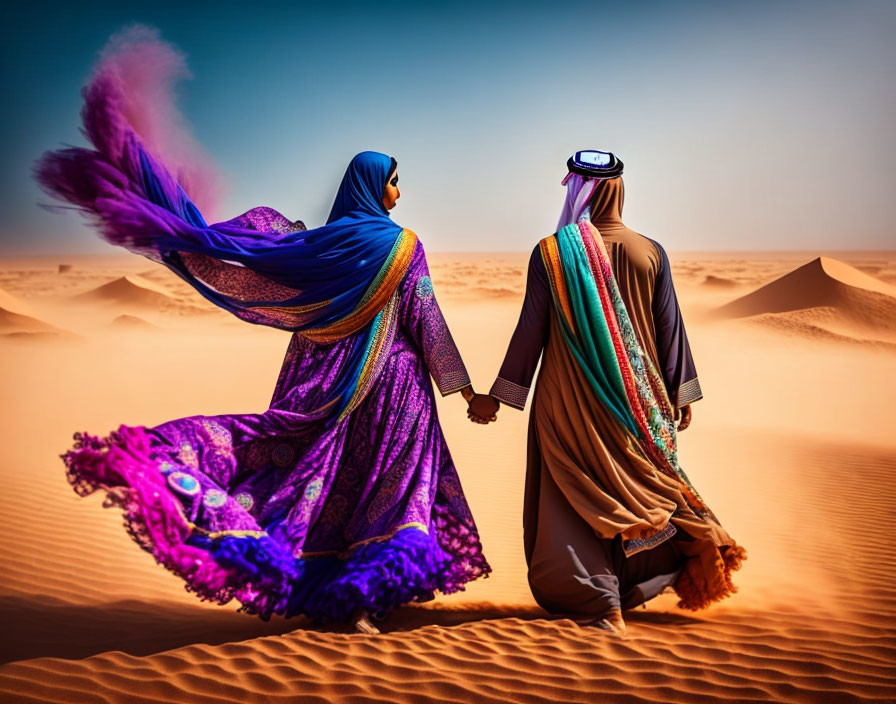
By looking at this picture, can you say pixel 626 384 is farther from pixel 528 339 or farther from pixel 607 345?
pixel 528 339

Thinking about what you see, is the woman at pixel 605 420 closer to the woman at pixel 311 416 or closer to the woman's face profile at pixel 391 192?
the woman at pixel 311 416

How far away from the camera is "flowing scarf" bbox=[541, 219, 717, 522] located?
5.20 meters

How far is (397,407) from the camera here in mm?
5418

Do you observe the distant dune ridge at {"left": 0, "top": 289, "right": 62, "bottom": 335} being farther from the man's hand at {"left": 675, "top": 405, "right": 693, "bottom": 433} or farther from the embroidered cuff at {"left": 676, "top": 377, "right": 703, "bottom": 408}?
the embroidered cuff at {"left": 676, "top": 377, "right": 703, "bottom": 408}

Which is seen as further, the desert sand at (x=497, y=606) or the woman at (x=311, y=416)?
the woman at (x=311, y=416)

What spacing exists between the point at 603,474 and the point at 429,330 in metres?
1.34

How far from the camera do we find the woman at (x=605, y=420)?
5.12 meters

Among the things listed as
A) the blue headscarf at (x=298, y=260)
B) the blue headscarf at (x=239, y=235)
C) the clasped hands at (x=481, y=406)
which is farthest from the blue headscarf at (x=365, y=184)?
the clasped hands at (x=481, y=406)

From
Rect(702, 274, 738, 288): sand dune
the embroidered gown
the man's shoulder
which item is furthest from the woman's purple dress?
Rect(702, 274, 738, 288): sand dune

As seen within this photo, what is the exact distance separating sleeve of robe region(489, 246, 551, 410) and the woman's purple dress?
1.02ft

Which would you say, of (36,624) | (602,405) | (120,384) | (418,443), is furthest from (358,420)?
(120,384)

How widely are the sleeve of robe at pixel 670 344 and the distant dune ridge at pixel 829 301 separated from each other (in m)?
24.1

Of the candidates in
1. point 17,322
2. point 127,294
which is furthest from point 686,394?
point 127,294

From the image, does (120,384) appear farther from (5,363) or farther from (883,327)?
(883,327)
